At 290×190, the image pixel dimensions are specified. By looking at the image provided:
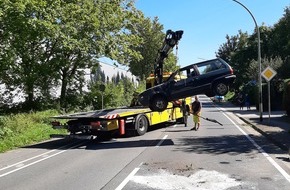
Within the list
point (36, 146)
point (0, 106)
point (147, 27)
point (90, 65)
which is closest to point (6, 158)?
point (36, 146)

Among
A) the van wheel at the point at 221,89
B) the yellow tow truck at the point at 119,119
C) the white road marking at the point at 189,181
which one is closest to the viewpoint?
the white road marking at the point at 189,181

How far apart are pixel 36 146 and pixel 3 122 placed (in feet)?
8.88

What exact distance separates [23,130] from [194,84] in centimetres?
724

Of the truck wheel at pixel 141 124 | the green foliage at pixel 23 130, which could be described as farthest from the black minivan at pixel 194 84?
the green foliage at pixel 23 130

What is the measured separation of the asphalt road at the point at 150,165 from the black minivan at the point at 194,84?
1.93 m

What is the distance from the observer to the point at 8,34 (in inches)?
701

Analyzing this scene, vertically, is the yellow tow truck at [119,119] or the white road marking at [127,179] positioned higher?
the yellow tow truck at [119,119]

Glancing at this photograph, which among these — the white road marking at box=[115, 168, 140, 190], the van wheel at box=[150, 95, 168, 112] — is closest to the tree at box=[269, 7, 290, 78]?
the van wheel at box=[150, 95, 168, 112]

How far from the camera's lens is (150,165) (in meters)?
10.5

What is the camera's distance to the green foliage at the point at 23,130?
15702mm

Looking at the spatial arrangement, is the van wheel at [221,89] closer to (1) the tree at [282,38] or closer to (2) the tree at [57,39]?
(2) the tree at [57,39]

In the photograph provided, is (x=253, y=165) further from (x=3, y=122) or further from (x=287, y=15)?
(x=287, y=15)

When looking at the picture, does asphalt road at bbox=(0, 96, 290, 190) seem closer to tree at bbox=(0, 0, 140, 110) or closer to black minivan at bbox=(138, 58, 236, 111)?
black minivan at bbox=(138, 58, 236, 111)

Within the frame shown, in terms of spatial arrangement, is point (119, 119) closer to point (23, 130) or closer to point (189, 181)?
point (23, 130)
